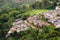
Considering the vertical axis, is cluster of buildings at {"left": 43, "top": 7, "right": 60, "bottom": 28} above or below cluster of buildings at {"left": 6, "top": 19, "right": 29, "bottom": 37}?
above

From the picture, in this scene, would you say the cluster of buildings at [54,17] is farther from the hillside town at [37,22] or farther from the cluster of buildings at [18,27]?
the cluster of buildings at [18,27]

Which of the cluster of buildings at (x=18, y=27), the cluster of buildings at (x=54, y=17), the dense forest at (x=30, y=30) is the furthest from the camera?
the cluster of buildings at (x=18, y=27)

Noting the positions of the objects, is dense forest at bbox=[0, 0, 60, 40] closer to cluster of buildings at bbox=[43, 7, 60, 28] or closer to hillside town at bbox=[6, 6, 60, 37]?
hillside town at bbox=[6, 6, 60, 37]

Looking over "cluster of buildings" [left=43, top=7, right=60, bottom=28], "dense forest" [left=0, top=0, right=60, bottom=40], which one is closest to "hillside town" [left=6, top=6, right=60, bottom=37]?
"cluster of buildings" [left=43, top=7, right=60, bottom=28]

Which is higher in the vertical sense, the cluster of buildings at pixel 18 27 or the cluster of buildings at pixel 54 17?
the cluster of buildings at pixel 54 17

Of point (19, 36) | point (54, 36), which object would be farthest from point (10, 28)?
point (54, 36)

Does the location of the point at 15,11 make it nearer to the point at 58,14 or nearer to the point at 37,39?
the point at 58,14

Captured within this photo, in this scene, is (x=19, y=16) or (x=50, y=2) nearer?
(x=19, y=16)

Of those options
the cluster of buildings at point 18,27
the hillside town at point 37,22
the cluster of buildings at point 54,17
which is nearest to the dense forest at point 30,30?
the cluster of buildings at point 18,27

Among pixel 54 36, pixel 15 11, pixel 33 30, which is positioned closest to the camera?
pixel 54 36

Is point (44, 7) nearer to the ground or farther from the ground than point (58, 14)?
nearer to the ground

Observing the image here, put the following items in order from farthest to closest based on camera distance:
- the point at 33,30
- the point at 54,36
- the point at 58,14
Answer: the point at 58,14, the point at 33,30, the point at 54,36
